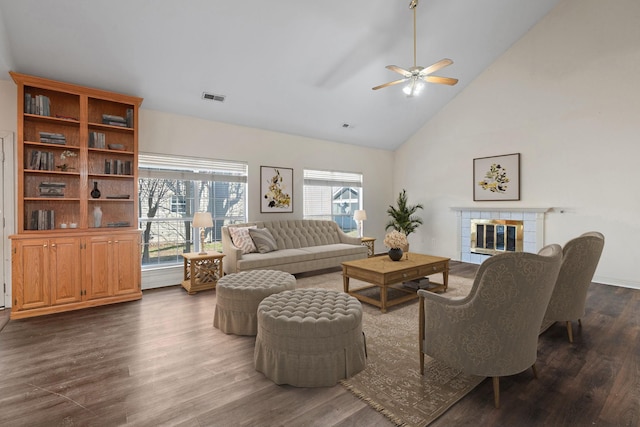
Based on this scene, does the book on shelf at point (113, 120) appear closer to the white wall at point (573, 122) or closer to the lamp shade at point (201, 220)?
the lamp shade at point (201, 220)

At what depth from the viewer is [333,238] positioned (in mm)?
6398

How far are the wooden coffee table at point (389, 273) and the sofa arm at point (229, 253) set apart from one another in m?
1.68

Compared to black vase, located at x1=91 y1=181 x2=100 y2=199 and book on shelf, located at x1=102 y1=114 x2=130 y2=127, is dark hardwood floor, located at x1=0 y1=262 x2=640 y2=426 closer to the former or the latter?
black vase, located at x1=91 y1=181 x2=100 y2=199

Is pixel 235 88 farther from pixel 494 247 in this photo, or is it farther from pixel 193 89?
pixel 494 247

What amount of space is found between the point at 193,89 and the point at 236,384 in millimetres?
4056

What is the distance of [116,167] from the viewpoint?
416 cm

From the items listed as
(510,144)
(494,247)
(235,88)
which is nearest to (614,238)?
(494,247)

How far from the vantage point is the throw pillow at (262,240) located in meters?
5.09

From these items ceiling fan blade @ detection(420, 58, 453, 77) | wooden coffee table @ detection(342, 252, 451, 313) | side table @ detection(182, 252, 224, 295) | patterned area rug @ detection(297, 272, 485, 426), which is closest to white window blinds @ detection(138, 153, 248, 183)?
side table @ detection(182, 252, 224, 295)

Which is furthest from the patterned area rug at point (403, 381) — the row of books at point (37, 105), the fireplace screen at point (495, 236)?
the row of books at point (37, 105)

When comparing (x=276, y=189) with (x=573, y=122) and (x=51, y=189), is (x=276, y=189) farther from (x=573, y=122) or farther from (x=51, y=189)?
(x=573, y=122)

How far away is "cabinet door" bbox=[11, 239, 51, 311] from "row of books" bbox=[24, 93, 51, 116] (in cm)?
154

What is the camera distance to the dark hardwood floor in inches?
71.9

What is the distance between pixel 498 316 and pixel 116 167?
4.67 m
